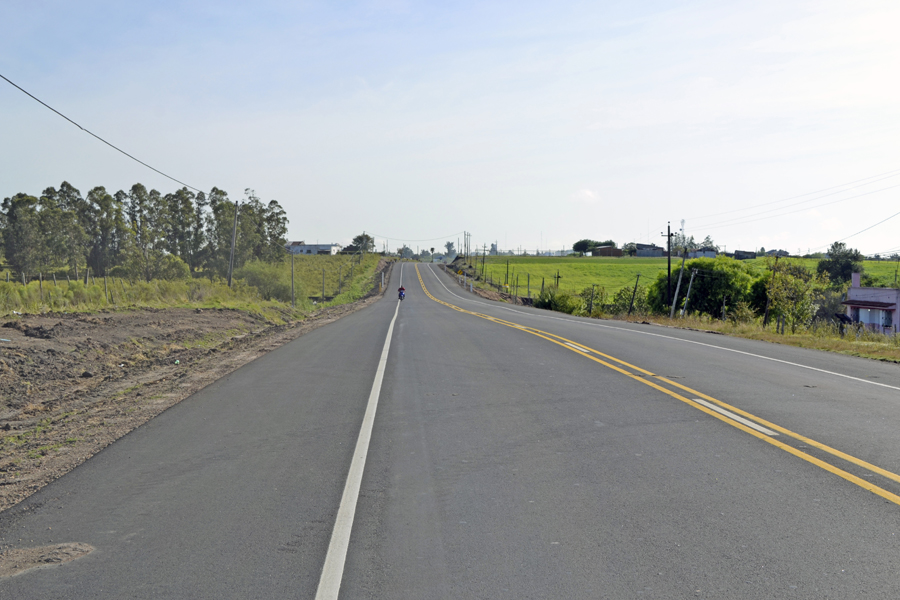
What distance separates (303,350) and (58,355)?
18.0 feet

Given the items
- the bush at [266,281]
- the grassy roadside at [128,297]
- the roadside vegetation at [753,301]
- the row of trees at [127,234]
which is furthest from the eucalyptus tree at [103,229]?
the roadside vegetation at [753,301]

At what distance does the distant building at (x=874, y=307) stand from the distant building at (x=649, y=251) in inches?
5700

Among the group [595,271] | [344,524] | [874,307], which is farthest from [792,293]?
[595,271]

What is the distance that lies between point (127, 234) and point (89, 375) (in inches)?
2736

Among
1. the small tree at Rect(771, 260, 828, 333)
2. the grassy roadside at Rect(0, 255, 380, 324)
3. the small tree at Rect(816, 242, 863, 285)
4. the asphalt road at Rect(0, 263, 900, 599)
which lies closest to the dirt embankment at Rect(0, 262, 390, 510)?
the asphalt road at Rect(0, 263, 900, 599)

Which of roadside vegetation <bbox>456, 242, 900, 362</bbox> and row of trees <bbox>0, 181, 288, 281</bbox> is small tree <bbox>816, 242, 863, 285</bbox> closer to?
roadside vegetation <bbox>456, 242, 900, 362</bbox>

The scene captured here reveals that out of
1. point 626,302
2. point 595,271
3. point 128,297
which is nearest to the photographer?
point 128,297

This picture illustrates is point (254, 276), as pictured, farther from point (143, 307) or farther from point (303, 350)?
point (303, 350)

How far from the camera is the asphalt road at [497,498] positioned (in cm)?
365

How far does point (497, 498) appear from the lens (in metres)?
4.94

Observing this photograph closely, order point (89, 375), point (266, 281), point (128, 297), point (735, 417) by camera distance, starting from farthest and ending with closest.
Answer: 1. point (266, 281)
2. point (128, 297)
3. point (89, 375)
4. point (735, 417)

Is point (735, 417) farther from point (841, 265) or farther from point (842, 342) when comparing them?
point (841, 265)

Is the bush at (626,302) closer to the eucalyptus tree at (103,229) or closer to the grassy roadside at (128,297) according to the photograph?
the grassy roadside at (128,297)

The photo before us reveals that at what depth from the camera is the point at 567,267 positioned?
136125mm
